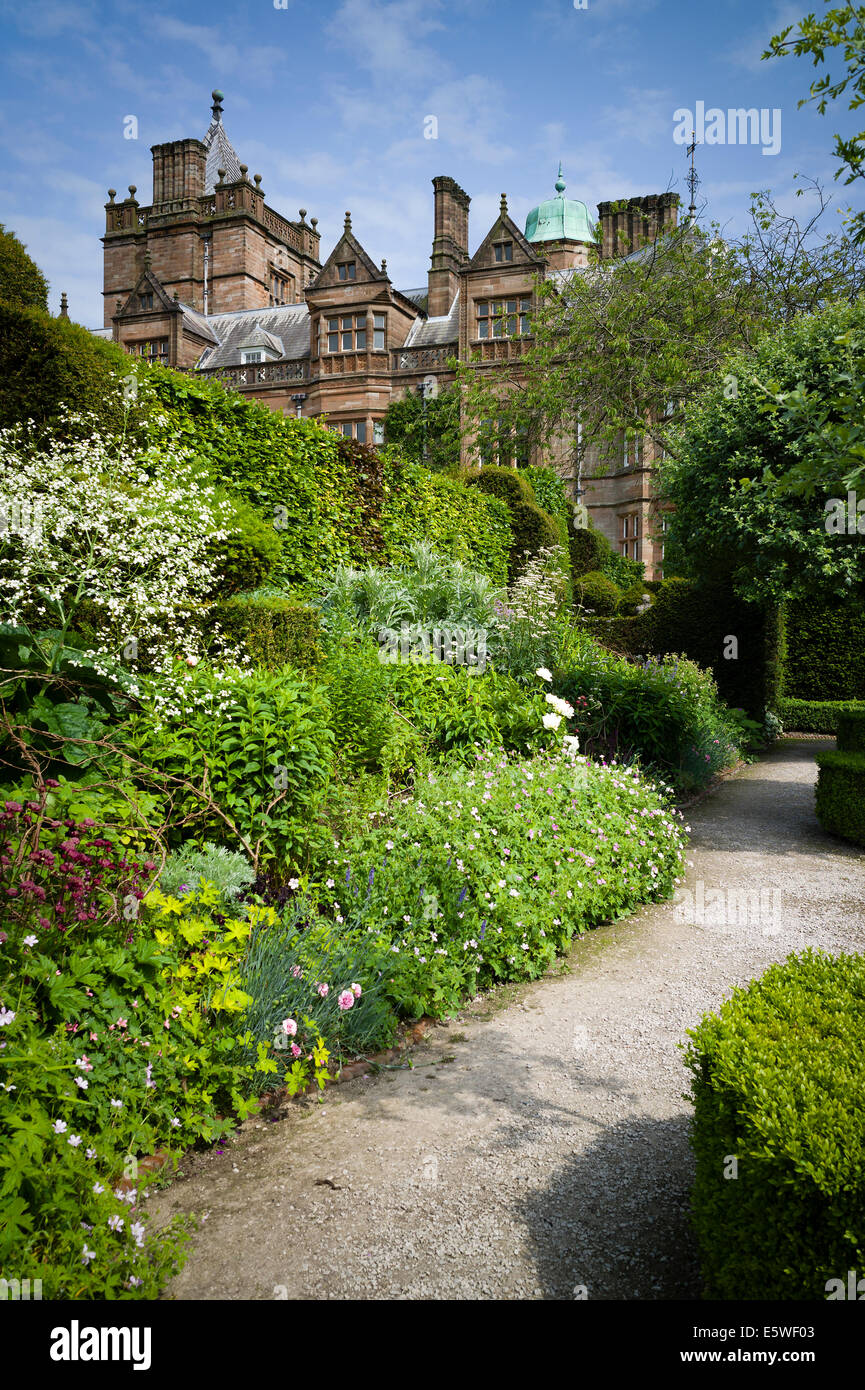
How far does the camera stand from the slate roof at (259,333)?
33.0 meters

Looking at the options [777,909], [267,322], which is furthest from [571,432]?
[267,322]

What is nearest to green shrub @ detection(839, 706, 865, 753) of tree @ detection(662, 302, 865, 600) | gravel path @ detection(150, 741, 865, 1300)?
tree @ detection(662, 302, 865, 600)

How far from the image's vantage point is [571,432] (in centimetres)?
1513

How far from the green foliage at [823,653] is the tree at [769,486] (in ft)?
24.3

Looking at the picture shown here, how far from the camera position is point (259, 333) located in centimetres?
3353

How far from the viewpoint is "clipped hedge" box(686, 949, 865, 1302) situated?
1713 millimetres

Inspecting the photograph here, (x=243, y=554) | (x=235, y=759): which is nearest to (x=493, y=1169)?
(x=235, y=759)

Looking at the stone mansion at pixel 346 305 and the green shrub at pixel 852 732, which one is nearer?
the green shrub at pixel 852 732

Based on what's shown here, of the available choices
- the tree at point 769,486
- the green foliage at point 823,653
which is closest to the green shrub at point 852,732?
the tree at point 769,486

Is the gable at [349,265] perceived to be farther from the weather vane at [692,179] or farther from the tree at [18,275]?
the tree at [18,275]

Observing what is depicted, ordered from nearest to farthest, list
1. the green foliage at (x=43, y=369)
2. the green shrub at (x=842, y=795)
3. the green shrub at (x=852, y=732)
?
the green foliage at (x=43, y=369), the green shrub at (x=842, y=795), the green shrub at (x=852, y=732)

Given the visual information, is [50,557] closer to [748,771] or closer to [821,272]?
[748,771]

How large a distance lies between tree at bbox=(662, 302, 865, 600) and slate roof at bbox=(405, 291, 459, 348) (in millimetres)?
23653

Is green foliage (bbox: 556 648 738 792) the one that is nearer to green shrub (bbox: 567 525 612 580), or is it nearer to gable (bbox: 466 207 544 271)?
green shrub (bbox: 567 525 612 580)
